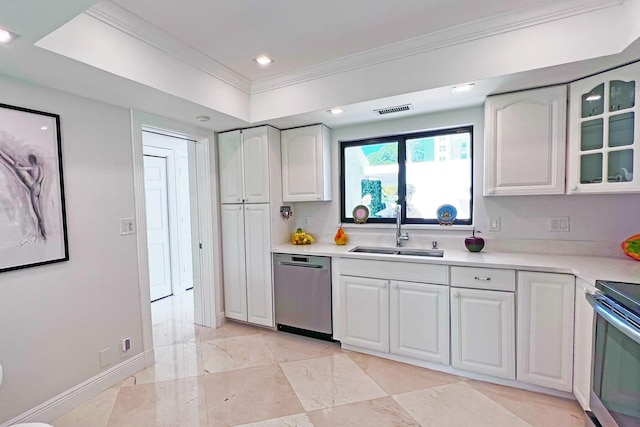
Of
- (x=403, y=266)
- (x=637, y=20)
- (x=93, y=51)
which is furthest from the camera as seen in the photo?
(x=403, y=266)

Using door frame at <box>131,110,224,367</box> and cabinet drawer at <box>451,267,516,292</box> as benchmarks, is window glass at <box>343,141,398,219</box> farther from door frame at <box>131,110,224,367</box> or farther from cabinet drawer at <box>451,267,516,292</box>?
door frame at <box>131,110,224,367</box>

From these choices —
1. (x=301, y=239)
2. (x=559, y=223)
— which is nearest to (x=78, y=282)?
(x=301, y=239)

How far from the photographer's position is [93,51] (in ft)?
5.49

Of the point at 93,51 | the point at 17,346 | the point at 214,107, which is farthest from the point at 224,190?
the point at 17,346

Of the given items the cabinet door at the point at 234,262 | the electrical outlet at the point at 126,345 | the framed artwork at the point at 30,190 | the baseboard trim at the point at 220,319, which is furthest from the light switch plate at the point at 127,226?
the baseboard trim at the point at 220,319

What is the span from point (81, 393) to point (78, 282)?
30.8 inches

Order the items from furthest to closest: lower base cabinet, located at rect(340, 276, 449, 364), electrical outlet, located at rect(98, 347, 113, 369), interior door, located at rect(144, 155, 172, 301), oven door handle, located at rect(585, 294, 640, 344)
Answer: interior door, located at rect(144, 155, 172, 301) → lower base cabinet, located at rect(340, 276, 449, 364) → electrical outlet, located at rect(98, 347, 113, 369) → oven door handle, located at rect(585, 294, 640, 344)

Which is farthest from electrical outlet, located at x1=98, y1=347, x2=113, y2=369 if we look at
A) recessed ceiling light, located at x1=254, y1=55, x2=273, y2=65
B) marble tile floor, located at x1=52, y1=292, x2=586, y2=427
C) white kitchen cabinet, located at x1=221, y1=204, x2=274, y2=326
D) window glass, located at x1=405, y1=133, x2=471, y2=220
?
window glass, located at x1=405, y1=133, x2=471, y2=220

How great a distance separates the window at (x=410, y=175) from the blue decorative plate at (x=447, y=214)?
81mm

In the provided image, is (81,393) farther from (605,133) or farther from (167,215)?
(605,133)

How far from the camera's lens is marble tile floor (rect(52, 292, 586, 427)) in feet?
6.17

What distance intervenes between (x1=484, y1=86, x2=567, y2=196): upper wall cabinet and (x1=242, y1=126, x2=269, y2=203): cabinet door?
6.70ft

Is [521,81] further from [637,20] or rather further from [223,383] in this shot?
[223,383]

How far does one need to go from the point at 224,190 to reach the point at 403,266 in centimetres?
210
